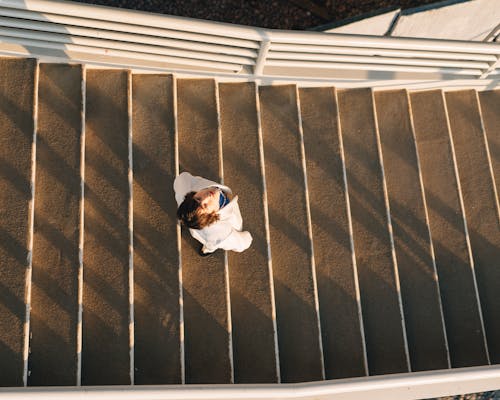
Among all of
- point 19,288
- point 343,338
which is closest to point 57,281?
point 19,288

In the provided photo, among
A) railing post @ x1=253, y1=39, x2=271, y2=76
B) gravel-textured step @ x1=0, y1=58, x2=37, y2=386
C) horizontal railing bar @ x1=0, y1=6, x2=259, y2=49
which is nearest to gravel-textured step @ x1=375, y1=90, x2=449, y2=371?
railing post @ x1=253, y1=39, x2=271, y2=76

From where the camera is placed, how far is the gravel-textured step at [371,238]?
555cm

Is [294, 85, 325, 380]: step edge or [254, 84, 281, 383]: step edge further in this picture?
[294, 85, 325, 380]: step edge

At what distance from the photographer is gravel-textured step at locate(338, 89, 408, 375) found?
5.55 meters

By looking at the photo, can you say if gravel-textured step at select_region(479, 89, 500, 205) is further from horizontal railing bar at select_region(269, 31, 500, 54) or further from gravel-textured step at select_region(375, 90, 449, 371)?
horizontal railing bar at select_region(269, 31, 500, 54)

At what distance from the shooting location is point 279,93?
19.8 feet

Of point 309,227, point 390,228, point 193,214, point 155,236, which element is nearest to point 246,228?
point 309,227

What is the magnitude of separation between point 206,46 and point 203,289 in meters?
2.16

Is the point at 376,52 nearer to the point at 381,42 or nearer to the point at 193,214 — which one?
the point at 381,42

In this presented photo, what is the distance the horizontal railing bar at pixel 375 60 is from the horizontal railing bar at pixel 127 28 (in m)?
0.35

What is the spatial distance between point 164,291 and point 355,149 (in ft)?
8.06

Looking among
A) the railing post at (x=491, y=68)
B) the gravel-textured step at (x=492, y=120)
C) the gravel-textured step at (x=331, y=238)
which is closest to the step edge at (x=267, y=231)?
the gravel-textured step at (x=331, y=238)

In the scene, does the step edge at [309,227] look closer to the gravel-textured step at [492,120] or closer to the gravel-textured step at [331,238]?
the gravel-textured step at [331,238]

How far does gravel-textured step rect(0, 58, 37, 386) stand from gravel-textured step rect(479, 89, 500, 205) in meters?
4.74
